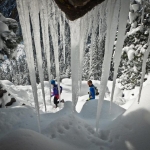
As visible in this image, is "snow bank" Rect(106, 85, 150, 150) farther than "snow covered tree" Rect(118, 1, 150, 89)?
No

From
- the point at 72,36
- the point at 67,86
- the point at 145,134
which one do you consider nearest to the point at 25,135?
the point at 72,36

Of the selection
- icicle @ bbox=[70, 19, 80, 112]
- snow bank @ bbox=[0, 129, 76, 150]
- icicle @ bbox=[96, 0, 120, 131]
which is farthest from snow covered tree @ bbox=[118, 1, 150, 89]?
snow bank @ bbox=[0, 129, 76, 150]

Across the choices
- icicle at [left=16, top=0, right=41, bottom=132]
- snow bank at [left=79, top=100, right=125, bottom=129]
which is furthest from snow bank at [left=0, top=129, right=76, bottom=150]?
snow bank at [left=79, top=100, right=125, bottom=129]

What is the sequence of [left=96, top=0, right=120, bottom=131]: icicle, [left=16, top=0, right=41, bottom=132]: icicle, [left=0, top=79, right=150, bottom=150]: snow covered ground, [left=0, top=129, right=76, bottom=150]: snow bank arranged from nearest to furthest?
[left=0, top=129, right=76, bottom=150]: snow bank, [left=0, top=79, right=150, bottom=150]: snow covered ground, [left=96, top=0, right=120, bottom=131]: icicle, [left=16, top=0, right=41, bottom=132]: icicle

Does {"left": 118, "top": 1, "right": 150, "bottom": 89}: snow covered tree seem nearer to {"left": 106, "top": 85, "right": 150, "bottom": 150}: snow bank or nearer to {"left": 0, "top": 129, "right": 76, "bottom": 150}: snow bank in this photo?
{"left": 106, "top": 85, "right": 150, "bottom": 150}: snow bank

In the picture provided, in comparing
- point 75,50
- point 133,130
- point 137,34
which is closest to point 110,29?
point 75,50

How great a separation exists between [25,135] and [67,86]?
14.2 m

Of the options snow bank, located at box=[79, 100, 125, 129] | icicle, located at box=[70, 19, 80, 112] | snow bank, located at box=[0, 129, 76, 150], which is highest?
icicle, located at box=[70, 19, 80, 112]

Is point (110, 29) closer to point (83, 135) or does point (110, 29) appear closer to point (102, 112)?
point (83, 135)

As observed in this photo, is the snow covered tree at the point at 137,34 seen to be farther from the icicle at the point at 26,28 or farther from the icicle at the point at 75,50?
the icicle at the point at 26,28

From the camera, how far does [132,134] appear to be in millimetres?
2842

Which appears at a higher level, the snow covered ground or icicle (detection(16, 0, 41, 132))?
icicle (detection(16, 0, 41, 132))

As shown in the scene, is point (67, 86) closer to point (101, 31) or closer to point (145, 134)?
point (101, 31)

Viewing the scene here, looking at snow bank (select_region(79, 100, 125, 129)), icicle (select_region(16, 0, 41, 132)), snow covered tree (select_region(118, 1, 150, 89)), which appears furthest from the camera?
snow covered tree (select_region(118, 1, 150, 89))
